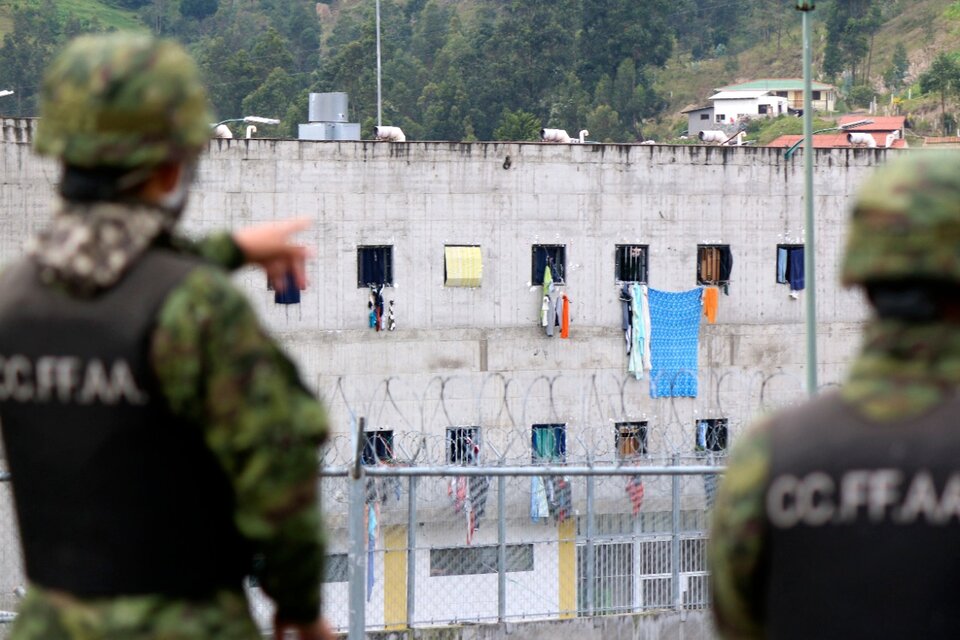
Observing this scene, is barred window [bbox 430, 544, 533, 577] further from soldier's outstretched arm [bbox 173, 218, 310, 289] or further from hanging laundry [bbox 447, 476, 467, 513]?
soldier's outstretched arm [bbox 173, 218, 310, 289]

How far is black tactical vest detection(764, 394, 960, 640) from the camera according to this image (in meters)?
2.65


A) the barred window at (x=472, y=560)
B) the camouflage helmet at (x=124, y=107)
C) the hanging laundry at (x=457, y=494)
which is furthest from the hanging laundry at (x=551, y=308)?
the camouflage helmet at (x=124, y=107)

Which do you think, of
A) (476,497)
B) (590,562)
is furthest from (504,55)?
(590,562)

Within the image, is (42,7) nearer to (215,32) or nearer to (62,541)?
(215,32)

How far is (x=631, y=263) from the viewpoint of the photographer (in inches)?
1314

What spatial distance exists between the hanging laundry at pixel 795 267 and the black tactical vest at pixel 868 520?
31992 millimetres

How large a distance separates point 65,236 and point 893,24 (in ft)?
320

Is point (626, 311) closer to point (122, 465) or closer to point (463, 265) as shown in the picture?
point (463, 265)

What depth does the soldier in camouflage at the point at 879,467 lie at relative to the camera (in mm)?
2660

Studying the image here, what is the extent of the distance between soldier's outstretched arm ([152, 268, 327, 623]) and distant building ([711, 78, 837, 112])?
86739mm

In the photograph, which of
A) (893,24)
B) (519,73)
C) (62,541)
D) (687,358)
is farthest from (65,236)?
(893,24)

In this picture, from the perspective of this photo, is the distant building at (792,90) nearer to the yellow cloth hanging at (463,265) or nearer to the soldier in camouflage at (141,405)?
the yellow cloth hanging at (463,265)

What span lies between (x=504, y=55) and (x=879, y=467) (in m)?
77.6

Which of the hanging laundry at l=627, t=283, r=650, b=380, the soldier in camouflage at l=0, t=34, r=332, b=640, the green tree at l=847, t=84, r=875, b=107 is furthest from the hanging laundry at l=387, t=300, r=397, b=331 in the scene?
the green tree at l=847, t=84, r=875, b=107
